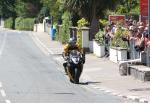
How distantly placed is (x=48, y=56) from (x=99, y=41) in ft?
12.4

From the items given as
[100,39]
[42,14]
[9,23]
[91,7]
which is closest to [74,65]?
[100,39]

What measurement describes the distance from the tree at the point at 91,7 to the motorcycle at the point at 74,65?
651 inches

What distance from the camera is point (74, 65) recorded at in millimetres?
23172

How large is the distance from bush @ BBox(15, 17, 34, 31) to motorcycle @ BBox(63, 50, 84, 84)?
63.1 metres

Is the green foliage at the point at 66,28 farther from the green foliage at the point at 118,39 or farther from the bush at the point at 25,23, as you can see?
the bush at the point at 25,23

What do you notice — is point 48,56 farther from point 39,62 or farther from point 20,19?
point 20,19

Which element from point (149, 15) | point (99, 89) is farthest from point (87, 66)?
point (99, 89)

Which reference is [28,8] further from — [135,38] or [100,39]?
[135,38]

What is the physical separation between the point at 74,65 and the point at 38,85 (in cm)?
181

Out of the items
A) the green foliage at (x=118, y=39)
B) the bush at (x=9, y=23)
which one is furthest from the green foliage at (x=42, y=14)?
the green foliage at (x=118, y=39)

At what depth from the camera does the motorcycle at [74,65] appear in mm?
23047

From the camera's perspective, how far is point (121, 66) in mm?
24875

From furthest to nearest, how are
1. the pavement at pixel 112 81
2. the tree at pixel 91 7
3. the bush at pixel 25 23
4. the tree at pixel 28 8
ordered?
the tree at pixel 28 8 < the bush at pixel 25 23 < the tree at pixel 91 7 < the pavement at pixel 112 81

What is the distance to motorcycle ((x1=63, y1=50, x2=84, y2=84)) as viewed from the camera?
23.0 m
